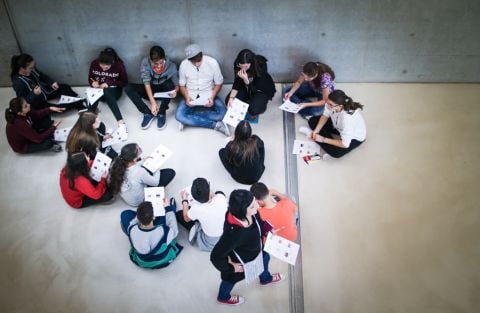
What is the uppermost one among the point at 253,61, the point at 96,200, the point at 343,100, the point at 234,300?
the point at 253,61

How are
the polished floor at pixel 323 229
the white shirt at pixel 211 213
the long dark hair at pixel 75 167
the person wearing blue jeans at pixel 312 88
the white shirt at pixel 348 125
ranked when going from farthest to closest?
the person wearing blue jeans at pixel 312 88 < the white shirt at pixel 348 125 < the long dark hair at pixel 75 167 < the polished floor at pixel 323 229 < the white shirt at pixel 211 213

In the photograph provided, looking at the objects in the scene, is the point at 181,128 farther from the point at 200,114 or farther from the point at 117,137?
the point at 117,137

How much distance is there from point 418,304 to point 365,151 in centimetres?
184

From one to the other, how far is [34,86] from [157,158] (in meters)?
1.97

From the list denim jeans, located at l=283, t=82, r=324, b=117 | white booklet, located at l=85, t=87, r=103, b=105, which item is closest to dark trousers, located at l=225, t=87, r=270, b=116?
denim jeans, located at l=283, t=82, r=324, b=117

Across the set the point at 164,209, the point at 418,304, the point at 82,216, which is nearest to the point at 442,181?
the point at 418,304

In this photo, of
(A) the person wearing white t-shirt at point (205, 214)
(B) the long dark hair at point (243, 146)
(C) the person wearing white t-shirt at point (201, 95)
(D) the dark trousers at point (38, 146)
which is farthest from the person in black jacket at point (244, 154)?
(D) the dark trousers at point (38, 146)

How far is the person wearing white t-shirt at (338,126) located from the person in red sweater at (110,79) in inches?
94.3

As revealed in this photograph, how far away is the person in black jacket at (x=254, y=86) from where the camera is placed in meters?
4.92

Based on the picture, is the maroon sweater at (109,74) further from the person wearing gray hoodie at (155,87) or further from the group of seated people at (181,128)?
the person wearing gray hoodie at (155,87)

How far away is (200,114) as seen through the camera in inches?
205

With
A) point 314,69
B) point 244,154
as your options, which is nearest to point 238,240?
point 244,154

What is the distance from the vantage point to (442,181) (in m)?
4.54

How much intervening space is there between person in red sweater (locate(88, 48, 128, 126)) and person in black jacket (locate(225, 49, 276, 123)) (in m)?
1.43
